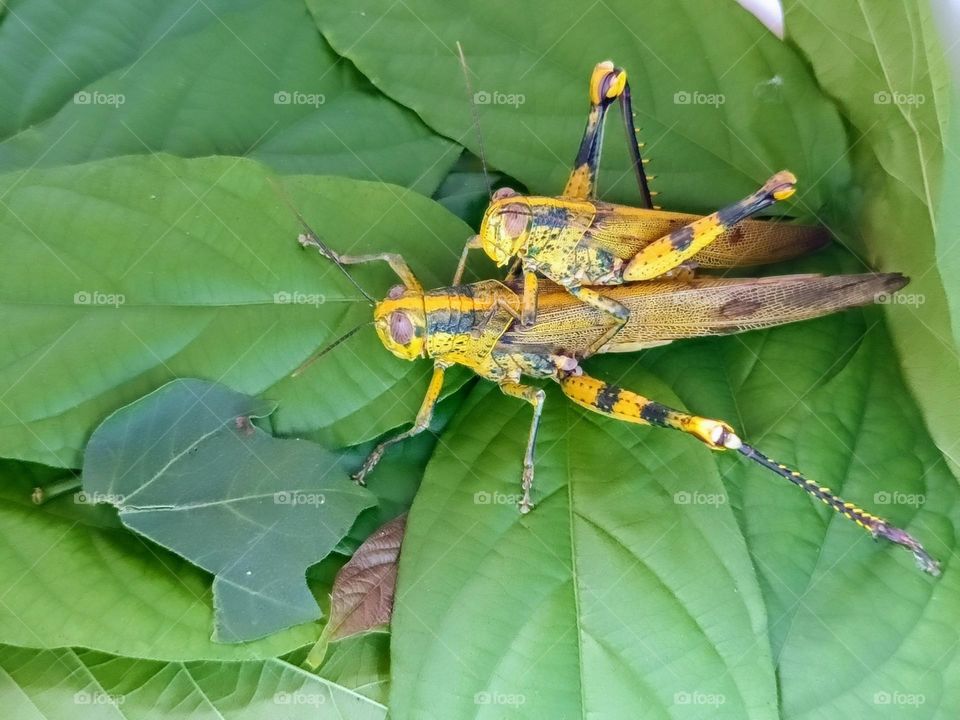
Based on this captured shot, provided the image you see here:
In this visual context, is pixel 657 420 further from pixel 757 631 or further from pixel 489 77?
pixel 489 77

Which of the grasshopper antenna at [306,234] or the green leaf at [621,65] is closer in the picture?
the grasshopper antenna at [306,234]

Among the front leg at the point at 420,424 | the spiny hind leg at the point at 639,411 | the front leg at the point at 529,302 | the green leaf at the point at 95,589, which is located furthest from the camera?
the front leg at the point at 529,302

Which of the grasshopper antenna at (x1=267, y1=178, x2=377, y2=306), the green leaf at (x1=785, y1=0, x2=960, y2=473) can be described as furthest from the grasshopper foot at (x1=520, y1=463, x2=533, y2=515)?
the green leaf at (x1=785, y1=0, x2=960, y2=473)

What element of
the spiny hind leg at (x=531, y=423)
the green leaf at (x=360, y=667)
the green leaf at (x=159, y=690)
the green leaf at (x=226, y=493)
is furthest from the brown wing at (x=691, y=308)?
the green leaf at (x=159, y=690)

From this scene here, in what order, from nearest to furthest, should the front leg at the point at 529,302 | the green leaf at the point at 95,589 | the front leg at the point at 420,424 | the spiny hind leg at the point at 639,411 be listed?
the green leaf at the point at 95,589, the spiny hind leg at the point at 639,411, the front leg at the point at 420,424, the front leg at the point at 529,302

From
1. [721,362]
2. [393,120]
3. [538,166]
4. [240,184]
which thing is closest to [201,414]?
[240,184]

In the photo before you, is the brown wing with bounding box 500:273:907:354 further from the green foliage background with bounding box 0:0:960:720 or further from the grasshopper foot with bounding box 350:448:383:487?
the grasshopper foot with bounding box 350:448:383:487

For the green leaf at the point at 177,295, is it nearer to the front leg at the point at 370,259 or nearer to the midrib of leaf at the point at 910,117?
the front leg at the point at 370,259

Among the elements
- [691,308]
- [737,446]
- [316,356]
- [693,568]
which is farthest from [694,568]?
[316,356]
